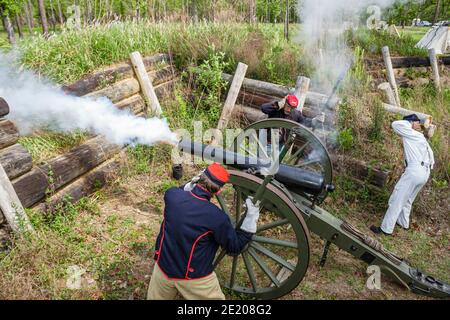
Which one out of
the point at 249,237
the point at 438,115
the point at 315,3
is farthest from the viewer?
the point at 315,3

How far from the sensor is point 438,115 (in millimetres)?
7016

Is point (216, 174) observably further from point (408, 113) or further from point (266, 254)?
point (408, 113)

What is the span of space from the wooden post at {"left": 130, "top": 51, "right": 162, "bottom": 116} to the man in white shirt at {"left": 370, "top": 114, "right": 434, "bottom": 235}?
13.0ft

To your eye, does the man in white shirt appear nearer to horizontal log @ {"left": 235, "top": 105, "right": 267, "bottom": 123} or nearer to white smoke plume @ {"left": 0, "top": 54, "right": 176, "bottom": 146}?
horizontal log @ {"left": 235, "top": 105, "right": 267, "bottom": 123}

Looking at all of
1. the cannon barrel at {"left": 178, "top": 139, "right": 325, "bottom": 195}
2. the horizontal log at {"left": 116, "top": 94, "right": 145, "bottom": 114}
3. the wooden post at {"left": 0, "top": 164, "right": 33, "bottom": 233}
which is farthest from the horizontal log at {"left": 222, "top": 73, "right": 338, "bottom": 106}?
the wooden post at {"left": 0, "top": 164, "right": 33, "bottom": 233}

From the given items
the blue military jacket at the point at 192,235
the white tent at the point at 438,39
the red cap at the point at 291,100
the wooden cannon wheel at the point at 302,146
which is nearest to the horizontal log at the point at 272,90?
the red cap at the point at 291,100

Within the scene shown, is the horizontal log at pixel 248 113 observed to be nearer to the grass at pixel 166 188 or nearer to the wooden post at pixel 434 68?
the grass at pixel 166 188

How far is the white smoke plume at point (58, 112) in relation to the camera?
4.81m

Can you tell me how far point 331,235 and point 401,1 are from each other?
13053 mm

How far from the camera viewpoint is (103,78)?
5621mm

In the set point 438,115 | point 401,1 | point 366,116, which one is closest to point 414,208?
point 366,116

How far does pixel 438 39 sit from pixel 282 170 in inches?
546

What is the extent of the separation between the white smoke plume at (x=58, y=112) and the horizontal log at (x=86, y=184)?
375 mm
